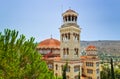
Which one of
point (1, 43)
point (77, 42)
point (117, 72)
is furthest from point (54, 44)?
point (1, 43)

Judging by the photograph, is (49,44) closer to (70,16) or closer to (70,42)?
(70,42)

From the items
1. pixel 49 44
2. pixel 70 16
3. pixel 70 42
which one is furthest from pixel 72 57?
pixel 49 44

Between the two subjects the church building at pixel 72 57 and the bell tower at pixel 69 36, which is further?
the bell tower at pixel 69 36

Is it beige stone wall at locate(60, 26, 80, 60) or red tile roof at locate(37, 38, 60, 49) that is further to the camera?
red tile roof at locate(37, 38, 60, 49)

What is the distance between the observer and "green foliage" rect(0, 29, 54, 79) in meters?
14.7

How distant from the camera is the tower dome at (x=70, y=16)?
38625 mm

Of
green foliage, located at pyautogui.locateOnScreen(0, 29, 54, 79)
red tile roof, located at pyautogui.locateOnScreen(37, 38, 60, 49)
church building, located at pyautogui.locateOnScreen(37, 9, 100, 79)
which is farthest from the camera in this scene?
red tile roof, located at pyautogui.locateOnScreen(37, 38, 60, 49)

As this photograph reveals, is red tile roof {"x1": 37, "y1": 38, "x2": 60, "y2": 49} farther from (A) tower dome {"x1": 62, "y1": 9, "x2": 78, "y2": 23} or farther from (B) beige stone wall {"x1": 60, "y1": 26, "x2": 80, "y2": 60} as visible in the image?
(A) tower dome {"x1": 62, "y1": 9, "x2": 78, "y2": 23}

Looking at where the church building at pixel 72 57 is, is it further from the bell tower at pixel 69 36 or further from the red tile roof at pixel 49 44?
the red tile roof at pixel 49 44

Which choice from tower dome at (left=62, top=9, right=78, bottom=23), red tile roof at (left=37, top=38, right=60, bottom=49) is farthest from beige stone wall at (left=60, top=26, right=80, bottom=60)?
red tile roof at (left=37, top=38, right=60, bottom=49)

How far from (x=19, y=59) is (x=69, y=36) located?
23.7 m

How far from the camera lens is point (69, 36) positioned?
1518 inches

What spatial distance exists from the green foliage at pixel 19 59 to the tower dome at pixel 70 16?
22.9 metres

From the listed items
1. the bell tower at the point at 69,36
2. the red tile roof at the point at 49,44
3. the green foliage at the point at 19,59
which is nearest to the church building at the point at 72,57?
the bell tower at the point at 69,36
